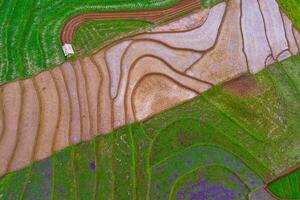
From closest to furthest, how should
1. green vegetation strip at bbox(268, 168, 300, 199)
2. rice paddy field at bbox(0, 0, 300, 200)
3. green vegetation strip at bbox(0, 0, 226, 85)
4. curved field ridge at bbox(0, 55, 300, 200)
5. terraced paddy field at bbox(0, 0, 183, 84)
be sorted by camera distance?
curved field ridge at bbox(0, 55, 300, 200), rice paddy field at bbox(0, 0, 300, 200), green vegetation strip at bbox(268, 168, 300, 199), terraced paddy field at bbox(0, 0, 183, 84), green vegetation strip at bbox(0, 0, 226, 85)

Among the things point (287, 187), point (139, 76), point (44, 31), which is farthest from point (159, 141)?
point (44, 31)

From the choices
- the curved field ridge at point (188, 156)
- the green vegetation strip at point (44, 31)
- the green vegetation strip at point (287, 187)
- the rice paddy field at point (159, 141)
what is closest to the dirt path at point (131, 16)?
the green vegetation strip at point (44, 31)

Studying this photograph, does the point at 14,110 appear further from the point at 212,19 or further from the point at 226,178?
the point at 212,19

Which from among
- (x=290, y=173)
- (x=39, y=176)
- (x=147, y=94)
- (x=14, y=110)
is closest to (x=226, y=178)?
(x=290, y=173)

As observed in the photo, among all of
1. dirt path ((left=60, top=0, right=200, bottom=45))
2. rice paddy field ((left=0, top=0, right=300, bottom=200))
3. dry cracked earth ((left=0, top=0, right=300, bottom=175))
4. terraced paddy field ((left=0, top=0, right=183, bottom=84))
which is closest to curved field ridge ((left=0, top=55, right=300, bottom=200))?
rice paddy field ((left=0, top=0, right=300, bottom=200))

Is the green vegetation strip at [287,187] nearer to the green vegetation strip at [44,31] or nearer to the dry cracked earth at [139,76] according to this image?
the dry cracked earth at [139,76]

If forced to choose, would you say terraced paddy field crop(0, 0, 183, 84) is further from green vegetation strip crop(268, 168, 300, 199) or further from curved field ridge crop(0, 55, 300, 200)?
green vegetation strip crop(268, 168, 300, 199)

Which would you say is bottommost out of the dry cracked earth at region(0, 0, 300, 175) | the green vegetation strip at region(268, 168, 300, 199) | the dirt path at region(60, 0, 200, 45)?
the green vegetation strip at region(268, 168, 300, 199)
